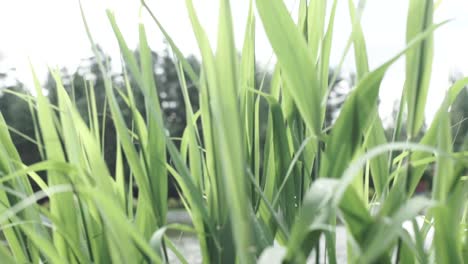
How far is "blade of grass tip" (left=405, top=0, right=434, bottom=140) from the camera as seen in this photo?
395 millimetres

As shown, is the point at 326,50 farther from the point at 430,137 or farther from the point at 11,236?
the point at 11,236

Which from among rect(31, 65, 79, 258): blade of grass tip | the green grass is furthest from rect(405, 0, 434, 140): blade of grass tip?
rect(31, 65, 79, 258): blade of grass tip

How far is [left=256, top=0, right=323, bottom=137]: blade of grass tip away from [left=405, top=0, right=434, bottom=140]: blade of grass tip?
2.5 inches

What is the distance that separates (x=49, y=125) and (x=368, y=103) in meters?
0.23

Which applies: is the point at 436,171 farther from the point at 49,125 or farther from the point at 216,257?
the point at 49,125

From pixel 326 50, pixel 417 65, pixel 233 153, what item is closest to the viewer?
pixel 233 153

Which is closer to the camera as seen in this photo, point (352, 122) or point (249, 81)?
point (352, 122)

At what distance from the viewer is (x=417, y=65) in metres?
0.40

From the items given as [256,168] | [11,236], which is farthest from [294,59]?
[11,236]

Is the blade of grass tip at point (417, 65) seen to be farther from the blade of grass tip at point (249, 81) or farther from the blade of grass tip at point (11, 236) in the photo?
the blade of grass tip at point (11, 236)

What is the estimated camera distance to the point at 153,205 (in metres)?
0.45

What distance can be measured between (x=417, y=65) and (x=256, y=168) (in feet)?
0.56

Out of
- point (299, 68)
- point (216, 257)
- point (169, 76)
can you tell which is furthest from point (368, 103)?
point (169, 76)

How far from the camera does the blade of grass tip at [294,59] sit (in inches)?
14.6
